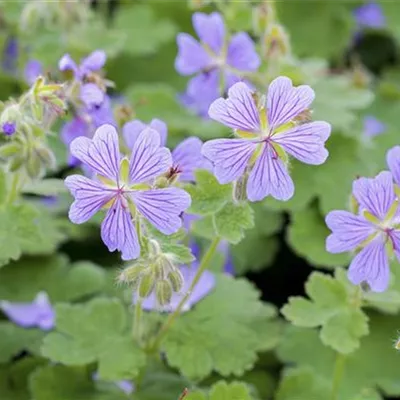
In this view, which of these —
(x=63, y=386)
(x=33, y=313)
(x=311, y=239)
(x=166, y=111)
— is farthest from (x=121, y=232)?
(x=166, y=111)

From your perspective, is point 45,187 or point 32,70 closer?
point 45,187

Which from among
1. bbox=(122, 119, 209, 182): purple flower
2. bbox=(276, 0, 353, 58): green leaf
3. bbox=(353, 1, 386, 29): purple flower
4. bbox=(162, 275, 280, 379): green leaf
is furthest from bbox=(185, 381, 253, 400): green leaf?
bbox=(353, 1, 386, 29): purple flower

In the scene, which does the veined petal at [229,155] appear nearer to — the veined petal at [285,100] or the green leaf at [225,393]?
the veined petal at [285,100]

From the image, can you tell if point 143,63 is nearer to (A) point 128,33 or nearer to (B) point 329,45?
(A) point 128,33

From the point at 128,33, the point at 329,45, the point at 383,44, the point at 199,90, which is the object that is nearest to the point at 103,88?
the point at 199,90

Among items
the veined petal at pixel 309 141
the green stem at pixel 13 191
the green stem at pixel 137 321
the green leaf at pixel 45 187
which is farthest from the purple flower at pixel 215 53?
the veined petal at pixel 309 141

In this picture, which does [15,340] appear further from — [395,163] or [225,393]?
[395,163]
